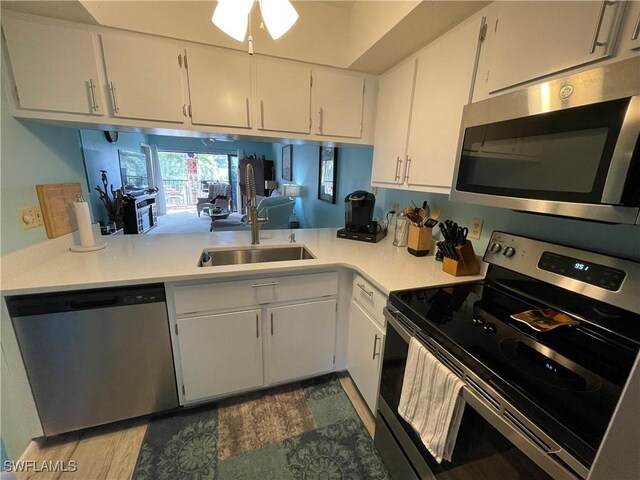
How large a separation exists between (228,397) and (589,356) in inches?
69.8

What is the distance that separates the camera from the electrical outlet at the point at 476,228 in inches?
57.8

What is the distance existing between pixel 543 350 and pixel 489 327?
0.16 metres

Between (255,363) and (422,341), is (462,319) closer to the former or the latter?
(422,341)

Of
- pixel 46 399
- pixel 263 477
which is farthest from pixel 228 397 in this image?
pixel 46 399

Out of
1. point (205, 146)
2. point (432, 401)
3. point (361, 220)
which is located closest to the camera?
point (432, 401)

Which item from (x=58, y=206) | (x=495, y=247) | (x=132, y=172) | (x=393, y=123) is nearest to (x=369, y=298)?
(x=495, y=247)

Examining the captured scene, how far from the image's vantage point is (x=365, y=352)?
4.93ft

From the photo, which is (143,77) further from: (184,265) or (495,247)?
(495,247)

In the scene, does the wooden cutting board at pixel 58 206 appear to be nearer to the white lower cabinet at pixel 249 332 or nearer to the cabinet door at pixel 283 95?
the white lower cabinet at pixel 249 332

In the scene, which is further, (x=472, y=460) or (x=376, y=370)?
(x=376, y=370)

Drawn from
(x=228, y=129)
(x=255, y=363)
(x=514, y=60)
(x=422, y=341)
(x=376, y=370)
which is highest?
(x=514, y=60)

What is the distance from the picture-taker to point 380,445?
1.33 m

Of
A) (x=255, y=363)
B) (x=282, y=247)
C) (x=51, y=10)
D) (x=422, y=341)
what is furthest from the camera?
(x=282, y=247)

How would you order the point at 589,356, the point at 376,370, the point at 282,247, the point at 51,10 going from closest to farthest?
the point at 589,356 → the point at 51,10 → the point at 376,370 → the point at 282,247
